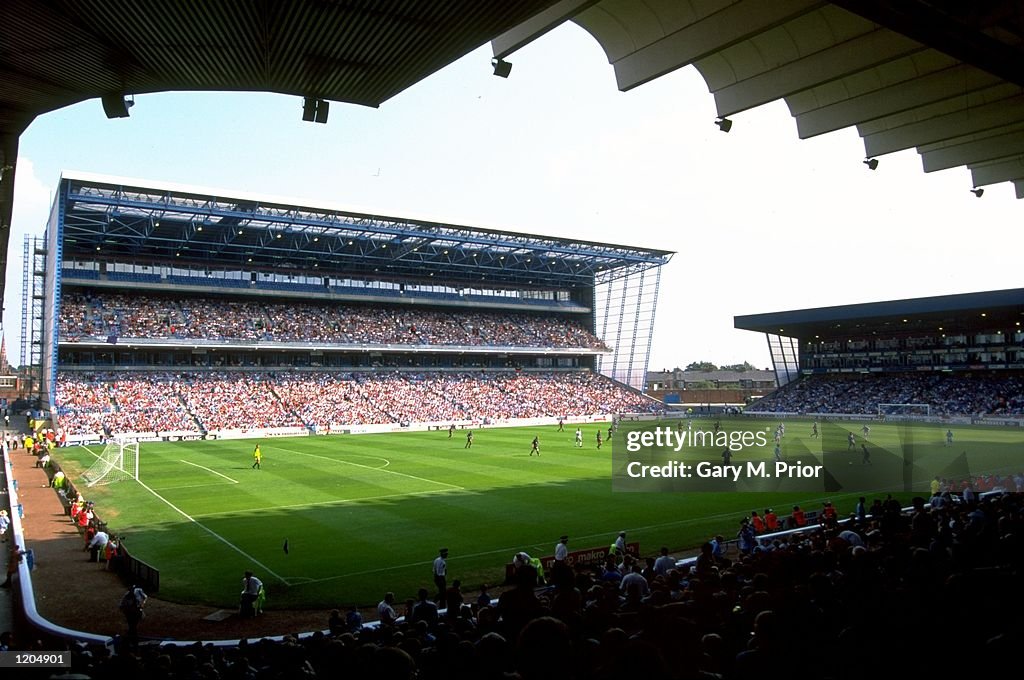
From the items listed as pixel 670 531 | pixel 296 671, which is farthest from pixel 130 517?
pixel 296 671

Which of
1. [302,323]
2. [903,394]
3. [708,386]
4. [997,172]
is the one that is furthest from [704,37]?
[708,386]

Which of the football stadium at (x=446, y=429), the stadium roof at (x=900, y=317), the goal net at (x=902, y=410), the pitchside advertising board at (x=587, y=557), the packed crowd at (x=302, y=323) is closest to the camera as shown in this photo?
the football stadium at (x=446, y=429)

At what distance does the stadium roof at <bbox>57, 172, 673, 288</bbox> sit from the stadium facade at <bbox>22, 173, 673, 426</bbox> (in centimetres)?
14

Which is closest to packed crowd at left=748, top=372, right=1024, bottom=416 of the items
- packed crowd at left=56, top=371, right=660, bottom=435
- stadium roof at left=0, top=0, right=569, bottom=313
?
packed crowd at left=56, top=371, right=660, bottom=435

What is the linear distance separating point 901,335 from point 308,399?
201ft

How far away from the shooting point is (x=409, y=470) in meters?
34.9

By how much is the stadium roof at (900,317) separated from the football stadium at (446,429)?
1.26 feet

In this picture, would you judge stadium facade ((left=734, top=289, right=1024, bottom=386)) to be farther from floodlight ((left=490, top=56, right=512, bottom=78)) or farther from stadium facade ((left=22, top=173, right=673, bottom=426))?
floodlight ((left=490, top=56, right=512, bottom=78))

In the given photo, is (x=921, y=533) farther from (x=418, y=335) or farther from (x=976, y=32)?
(x=418, y=335)

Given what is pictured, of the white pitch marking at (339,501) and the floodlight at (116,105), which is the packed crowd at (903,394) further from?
the floodlight at (116,105)

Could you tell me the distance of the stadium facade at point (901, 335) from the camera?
63.7 meters

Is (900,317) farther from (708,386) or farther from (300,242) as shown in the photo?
(300,242)

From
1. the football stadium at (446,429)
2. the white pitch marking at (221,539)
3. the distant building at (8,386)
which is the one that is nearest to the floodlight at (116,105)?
the football stadium at (446,429)

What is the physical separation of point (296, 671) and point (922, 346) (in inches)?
3258
